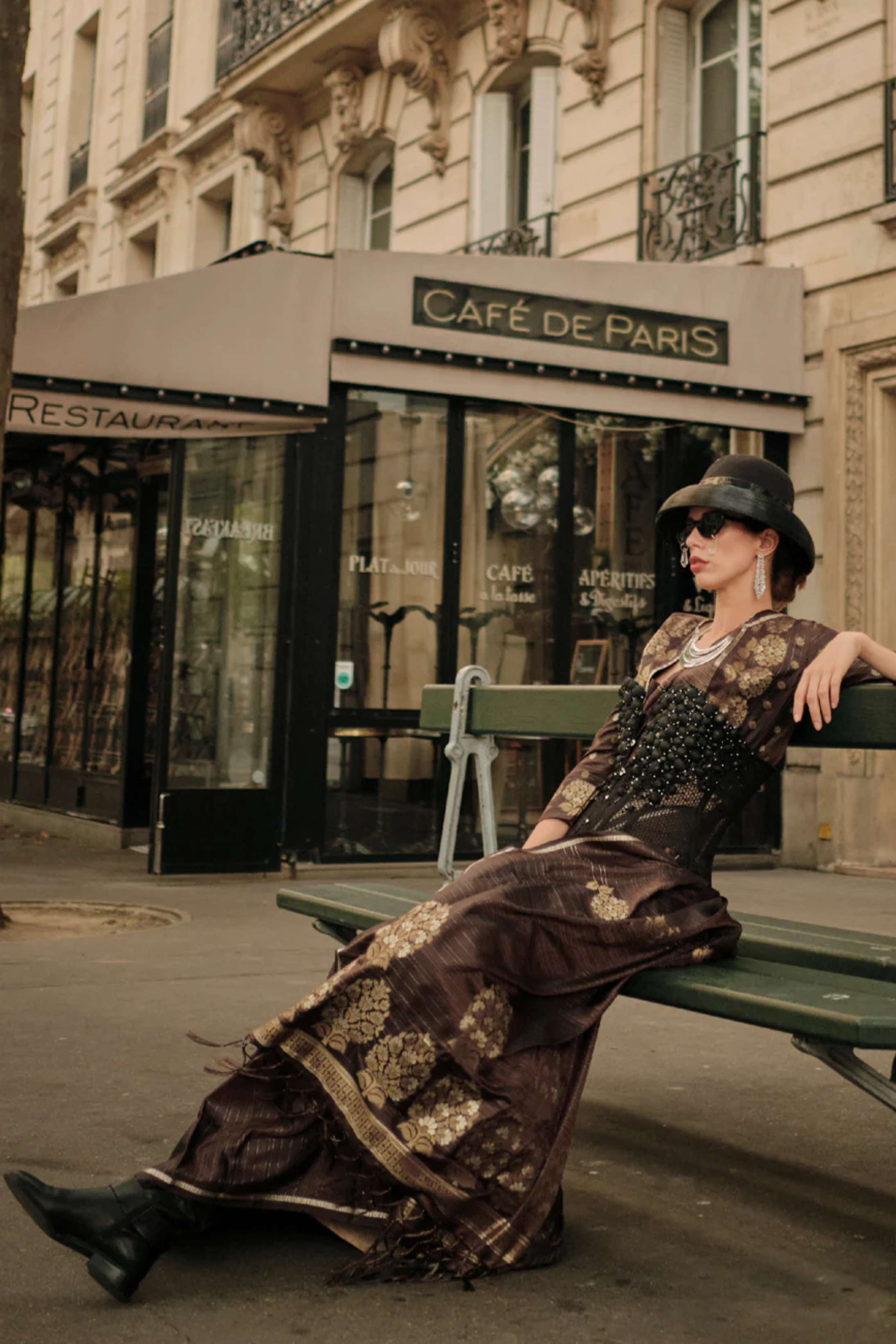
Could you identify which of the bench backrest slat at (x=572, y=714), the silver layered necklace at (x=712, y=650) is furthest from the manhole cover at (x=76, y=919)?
the silver layered necklace at (x=712, y=650)

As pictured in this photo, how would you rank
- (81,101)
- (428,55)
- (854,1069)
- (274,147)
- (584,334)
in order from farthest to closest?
(81,101) < (274,147) < (428,55) < (584,334) < (854,1069)

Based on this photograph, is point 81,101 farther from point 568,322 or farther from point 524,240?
point 568,322

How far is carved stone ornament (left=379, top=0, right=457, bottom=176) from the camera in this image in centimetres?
1391

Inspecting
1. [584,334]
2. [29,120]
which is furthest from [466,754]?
[29,120]

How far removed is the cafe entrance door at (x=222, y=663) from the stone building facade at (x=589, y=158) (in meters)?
1.57

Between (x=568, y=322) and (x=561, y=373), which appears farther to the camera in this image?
(x=561, y=373)

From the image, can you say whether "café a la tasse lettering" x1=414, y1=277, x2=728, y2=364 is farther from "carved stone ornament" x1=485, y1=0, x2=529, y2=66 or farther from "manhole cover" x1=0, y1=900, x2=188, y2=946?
"carved stone ornament" x1=485, y1=0, x2=529, y2=66

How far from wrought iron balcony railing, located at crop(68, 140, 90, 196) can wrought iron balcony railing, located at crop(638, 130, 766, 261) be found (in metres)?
11.4

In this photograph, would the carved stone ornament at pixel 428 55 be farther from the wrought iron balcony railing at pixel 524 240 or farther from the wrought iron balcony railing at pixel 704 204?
the wrought iron balcony railing at pixel 704 204

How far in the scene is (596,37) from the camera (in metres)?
12.5

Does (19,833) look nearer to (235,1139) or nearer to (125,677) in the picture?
(125,677)

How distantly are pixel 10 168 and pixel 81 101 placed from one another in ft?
53.6

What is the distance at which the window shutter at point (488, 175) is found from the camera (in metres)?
13.9

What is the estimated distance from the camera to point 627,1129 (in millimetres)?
3936
